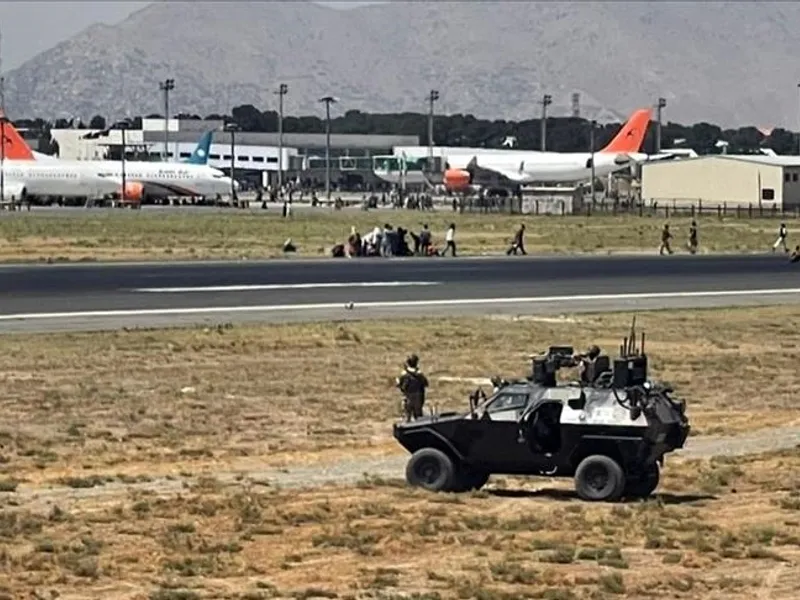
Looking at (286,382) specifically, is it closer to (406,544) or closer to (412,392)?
(412,392)

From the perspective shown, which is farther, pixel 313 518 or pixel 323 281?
pixel 323 281

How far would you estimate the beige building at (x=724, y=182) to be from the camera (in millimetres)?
171875

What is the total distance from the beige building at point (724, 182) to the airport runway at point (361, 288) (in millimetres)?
84566

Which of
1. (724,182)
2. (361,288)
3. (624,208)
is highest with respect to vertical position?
(724,182)

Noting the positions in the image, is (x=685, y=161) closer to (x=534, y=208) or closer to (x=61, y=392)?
(x=534, y=208)

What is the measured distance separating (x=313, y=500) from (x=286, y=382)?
1535 cm

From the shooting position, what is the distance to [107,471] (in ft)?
101

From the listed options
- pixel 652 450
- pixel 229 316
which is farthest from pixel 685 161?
pixel 652 450

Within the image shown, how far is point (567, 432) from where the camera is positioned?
2708cm

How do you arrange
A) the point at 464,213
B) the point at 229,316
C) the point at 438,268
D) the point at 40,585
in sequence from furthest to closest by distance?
1. the point at 464,213
2. the point at 438,268
3. the point at 229,316
4. the point at 40,585

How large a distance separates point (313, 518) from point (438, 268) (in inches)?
2180

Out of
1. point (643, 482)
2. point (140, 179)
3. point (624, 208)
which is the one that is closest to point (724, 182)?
point (624, 208)

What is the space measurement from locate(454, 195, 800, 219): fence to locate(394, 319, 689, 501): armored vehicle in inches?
4879

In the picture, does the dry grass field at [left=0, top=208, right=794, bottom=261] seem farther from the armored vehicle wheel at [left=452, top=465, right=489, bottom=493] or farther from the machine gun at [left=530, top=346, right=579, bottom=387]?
the machine gun at [left=530, top=346, right=579, bottom=387]
